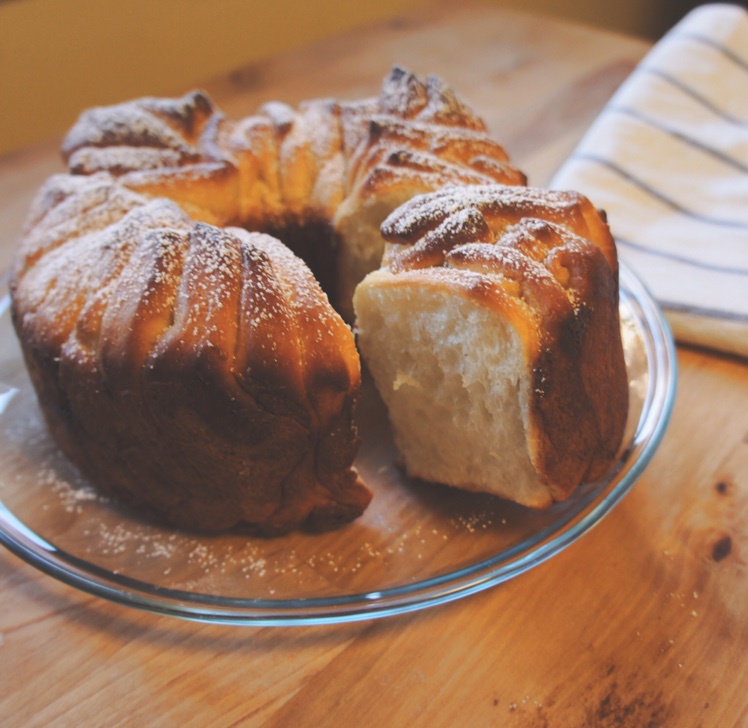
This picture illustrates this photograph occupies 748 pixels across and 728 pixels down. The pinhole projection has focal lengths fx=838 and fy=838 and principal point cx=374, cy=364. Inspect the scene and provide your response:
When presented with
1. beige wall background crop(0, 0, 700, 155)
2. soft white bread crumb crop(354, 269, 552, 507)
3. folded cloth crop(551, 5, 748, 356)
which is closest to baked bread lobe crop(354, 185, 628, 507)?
soft white bread crumb crop(354, 269, 552, 507)

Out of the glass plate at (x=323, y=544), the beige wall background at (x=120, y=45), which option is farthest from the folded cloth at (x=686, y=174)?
the beige wall background at (x=120, y=45)

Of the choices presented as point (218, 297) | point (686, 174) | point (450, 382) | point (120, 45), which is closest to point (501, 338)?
point (450, 382)

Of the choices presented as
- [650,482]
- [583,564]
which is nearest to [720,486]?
[650,482]

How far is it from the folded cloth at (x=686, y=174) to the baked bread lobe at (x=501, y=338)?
13.5 inches

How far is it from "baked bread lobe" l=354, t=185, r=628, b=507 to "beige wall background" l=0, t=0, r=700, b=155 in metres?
1.31

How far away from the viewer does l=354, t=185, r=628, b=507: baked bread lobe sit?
34.9 inches

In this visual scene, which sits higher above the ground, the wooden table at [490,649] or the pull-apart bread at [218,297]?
the pull-apart bread at [218,297]

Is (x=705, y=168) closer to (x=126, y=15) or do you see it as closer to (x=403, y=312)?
(x=403, y=312)

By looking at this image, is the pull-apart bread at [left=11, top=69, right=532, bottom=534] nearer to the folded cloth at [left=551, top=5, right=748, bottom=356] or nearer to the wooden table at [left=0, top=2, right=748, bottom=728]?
the wooden table at [left=0, top=2, right=748, bottom=728]

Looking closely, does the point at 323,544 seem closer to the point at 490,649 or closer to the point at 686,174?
the point at 490,649

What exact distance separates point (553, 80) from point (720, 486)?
1271 mm

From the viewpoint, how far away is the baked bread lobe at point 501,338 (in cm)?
89

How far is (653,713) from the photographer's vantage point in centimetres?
81

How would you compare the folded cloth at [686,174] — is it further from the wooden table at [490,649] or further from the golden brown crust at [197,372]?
the golden brown crust at [197,372]
